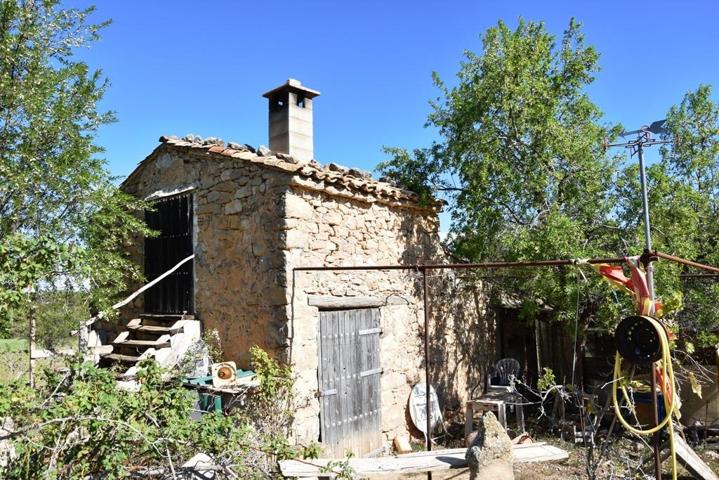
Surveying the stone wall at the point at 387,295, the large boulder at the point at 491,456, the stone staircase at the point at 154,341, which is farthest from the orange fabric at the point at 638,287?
the stone staircase at the point at 154,341

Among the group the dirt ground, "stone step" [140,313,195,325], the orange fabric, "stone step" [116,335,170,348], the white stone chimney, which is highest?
the white stone chimney

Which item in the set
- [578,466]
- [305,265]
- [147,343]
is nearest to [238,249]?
[305,265]

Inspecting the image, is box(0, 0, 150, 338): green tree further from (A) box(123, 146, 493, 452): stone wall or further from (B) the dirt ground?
(B) the dirt ground

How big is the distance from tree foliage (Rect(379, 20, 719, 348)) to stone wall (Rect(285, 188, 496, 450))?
71cm

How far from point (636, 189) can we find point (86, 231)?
7.08 m

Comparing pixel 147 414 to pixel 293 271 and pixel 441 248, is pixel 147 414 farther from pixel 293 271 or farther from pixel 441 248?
pixel 441 248

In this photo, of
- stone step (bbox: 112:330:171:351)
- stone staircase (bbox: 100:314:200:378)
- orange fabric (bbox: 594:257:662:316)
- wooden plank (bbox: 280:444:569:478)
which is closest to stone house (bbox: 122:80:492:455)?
stone staircase (bbox: 100:314:200:378)

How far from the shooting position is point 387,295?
287 inches

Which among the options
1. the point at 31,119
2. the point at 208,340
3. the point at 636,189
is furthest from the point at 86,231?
the point at 636,189

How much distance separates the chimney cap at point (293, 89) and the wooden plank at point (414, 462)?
4933 mm

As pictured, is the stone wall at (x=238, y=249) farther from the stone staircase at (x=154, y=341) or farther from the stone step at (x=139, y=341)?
the stone step at (x=139, y=341)

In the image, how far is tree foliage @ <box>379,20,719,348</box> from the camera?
6926 mm

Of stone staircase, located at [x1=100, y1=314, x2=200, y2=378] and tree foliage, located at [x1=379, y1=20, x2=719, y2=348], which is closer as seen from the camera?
stone staircase, located at [x1=100, y1=314, x2=200, y2=378]

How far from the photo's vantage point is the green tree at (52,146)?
18.6 feet
